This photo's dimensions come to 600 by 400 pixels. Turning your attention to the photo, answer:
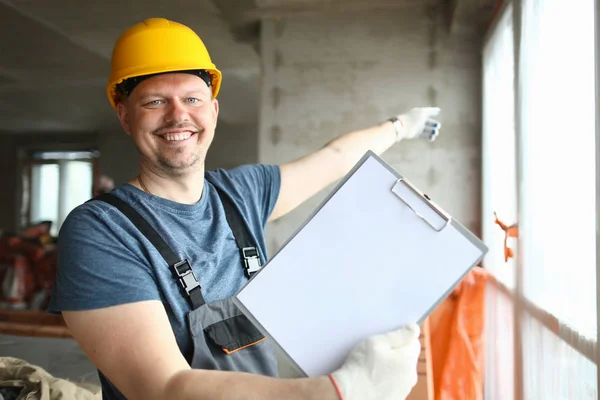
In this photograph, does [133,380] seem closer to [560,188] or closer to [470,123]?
[560,188]

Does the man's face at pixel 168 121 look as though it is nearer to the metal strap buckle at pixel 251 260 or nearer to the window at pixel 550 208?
the metal strap buckle at pixel 251 260

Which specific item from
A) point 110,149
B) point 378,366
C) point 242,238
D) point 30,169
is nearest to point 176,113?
point 242,238

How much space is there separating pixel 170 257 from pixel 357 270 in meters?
0.52

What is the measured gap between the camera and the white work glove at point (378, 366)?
0.85 meters

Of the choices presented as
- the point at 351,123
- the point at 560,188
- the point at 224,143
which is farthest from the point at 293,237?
the point at 224,143

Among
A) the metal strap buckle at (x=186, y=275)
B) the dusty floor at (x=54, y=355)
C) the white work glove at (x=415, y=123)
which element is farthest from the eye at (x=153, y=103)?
the dusty floor at (x=54, y=355)

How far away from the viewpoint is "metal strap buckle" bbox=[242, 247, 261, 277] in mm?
1443

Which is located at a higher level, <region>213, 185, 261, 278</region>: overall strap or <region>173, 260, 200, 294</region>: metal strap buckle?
<region>213, 185, 261, 278</region>: overall strap

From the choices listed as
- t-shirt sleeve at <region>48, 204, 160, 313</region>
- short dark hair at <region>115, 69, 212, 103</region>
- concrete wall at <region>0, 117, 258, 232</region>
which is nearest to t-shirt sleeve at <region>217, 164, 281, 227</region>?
short dark hair at <region>115, 69, 212, 103</region>

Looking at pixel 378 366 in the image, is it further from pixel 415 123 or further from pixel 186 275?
pixel 415 123

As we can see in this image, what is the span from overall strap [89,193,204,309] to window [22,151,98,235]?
9.24 m

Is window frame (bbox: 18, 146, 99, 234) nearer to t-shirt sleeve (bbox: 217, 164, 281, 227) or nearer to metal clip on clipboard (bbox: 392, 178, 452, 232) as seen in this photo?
t-shirt sleeve (bbox: 217, 164, 281, 227)

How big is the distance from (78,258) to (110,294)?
0.12 metres

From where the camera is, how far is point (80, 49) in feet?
16.8
